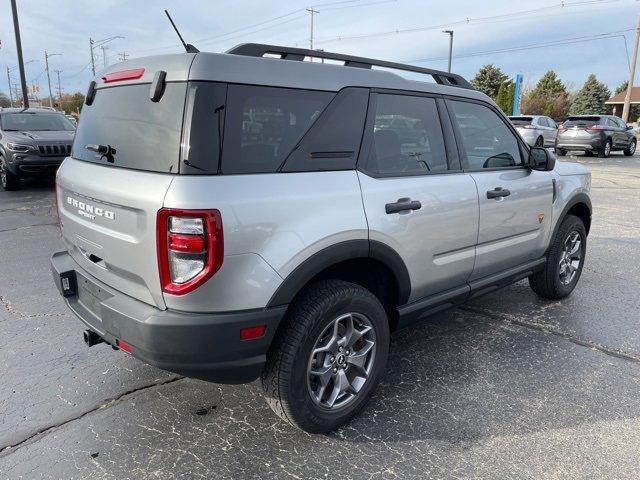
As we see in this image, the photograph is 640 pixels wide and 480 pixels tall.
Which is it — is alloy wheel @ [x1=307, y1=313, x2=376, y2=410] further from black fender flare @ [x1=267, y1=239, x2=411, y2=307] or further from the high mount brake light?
the high mount brake light

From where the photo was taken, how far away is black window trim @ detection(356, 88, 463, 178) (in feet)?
8.84

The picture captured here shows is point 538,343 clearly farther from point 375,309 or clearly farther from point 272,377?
point 272,377

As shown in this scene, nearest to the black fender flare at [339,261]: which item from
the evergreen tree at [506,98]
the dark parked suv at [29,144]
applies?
the dark parked suv at [29,144]

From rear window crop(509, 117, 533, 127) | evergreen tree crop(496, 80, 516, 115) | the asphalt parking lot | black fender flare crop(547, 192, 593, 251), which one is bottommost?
the asphalt parking lot

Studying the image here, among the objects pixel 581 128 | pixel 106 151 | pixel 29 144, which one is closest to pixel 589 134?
pixel 581 128

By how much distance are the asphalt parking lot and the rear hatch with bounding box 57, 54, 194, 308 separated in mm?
839

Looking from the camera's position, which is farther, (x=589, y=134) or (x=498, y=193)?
(x=589, y=134)

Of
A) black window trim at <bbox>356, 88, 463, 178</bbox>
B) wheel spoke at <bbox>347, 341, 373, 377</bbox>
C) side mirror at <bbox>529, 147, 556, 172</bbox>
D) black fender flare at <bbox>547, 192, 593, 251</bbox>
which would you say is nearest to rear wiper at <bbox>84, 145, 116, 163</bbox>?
black window trim at <bbox>356, 88, 463, 178</bbox>

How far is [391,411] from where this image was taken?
2.87m

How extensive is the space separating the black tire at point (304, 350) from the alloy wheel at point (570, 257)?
2.66m

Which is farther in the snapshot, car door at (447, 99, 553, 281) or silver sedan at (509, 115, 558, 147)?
silver sedan at (509, 115, 558, 147)

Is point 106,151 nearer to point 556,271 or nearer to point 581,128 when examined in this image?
point 556,271

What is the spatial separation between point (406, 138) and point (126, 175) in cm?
161

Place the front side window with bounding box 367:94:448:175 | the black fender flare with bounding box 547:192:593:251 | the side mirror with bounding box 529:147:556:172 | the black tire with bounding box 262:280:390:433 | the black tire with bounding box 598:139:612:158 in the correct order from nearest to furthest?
1. the black tire with bounding box 262:280:390:433
2. the front side window with bounding box 367:94:448:175
3. the side mirror with bounding box 529:147:556:172
4. the black fender flare with bounding box 547:192:593:251
5. the black tire with bounding box 598:139:612:158
